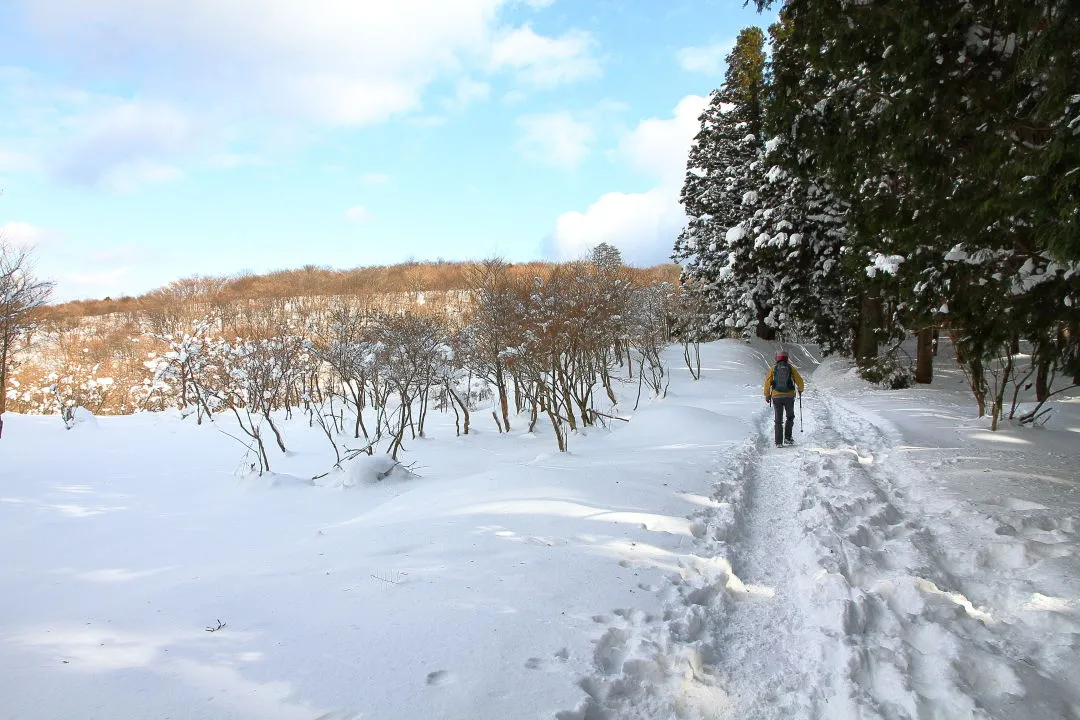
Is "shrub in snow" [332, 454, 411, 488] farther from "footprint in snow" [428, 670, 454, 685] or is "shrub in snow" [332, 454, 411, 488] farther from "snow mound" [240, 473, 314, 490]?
"footprint in snow" [428, 670, 454, 685]

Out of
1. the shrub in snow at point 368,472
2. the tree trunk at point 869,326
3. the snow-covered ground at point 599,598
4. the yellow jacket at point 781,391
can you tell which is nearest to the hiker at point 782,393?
the yellow jacket at point 781,391

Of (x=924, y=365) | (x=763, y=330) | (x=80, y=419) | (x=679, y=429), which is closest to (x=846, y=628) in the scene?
(x=679, y=429)

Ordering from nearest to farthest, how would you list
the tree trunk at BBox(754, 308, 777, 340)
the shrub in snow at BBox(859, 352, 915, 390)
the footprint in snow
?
the footprint in snow → the shrub in snow at BBox(859, 352, 915, 390) → the tree trunk at BBox(754, 308, 777, 340)

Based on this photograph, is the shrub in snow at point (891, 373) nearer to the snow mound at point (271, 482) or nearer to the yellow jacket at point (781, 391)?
the yellow jacket at point (781, 391)

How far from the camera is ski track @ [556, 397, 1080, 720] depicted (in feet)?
8.68

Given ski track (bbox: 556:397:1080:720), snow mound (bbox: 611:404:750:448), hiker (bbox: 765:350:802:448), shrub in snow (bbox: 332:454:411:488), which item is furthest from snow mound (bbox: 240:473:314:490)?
hiker (bbox: 765:350:802:448)

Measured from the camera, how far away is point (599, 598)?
370 centimetres

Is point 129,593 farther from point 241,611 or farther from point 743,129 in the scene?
point 743,129

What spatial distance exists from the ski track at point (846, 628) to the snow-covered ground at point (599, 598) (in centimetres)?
2

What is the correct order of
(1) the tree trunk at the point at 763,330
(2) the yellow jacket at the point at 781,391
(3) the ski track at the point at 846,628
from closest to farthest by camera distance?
(3) the ski track at the point at 846,628 → (2) the yellow jacket at the point at 781,391 → (1) the tree trunk at the point at 763,330

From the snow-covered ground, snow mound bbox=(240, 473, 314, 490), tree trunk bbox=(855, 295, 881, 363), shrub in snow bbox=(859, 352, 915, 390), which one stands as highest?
tree trunk bbox=(855, 295, 881, 363)

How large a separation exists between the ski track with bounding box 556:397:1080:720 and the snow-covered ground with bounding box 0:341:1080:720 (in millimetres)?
17

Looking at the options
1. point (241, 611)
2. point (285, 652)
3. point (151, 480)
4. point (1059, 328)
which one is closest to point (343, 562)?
point (241, 611)

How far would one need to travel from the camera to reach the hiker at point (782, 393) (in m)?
9.30
